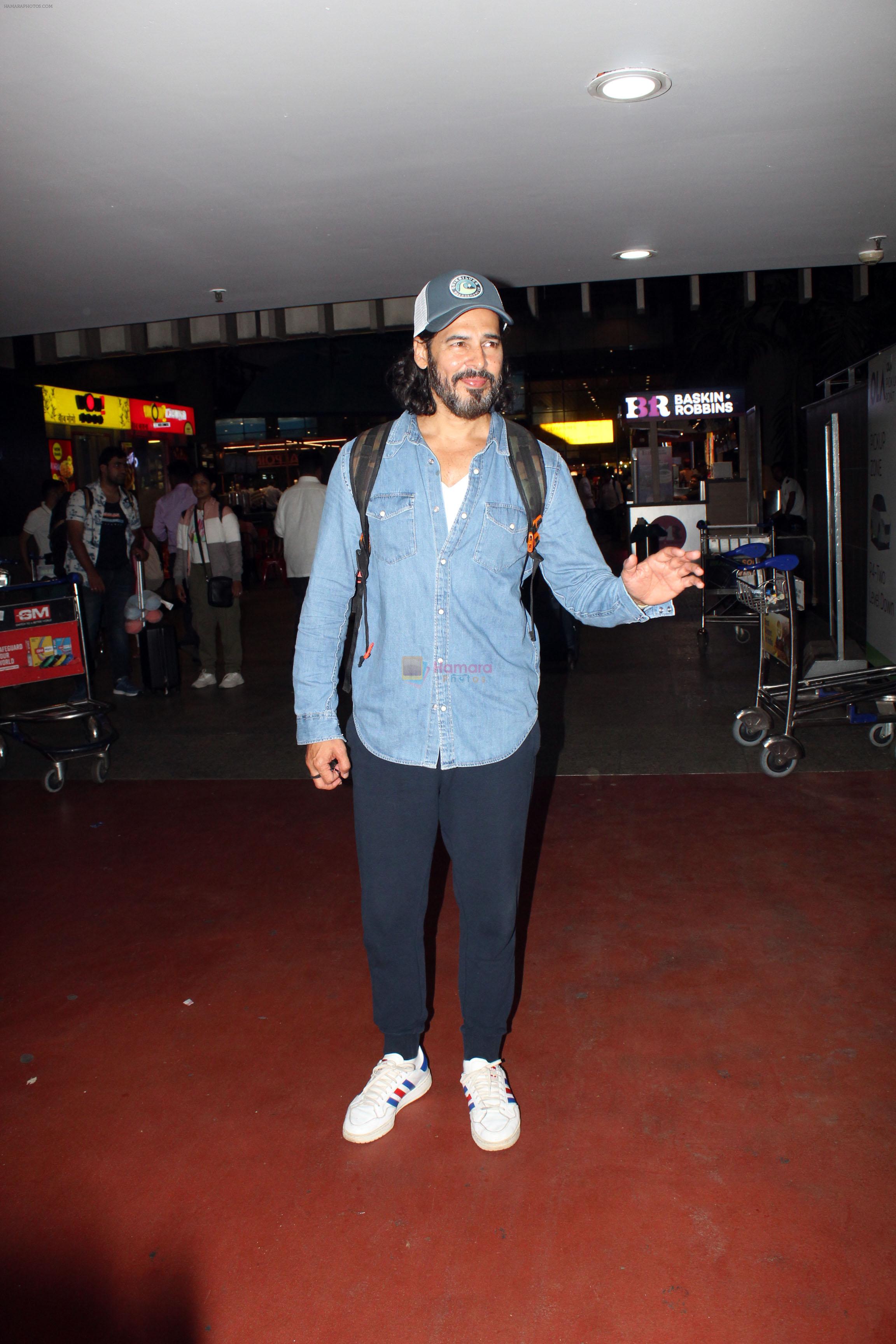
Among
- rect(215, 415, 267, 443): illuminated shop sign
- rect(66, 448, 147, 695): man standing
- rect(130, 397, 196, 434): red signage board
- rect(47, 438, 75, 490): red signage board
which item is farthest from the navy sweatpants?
rect(215, 415, 267, 443): illuminated shop sign

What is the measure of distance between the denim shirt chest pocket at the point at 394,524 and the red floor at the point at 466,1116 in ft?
4.88

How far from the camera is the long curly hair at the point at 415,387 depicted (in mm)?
2289

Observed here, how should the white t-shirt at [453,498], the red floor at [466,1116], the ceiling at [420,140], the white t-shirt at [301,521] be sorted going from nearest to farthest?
1. the red floor at [466,1116]
2. the white t-shirt at [453,498]
3. the ceiling at [420,140]
4. the white t-shirt at [301,521]

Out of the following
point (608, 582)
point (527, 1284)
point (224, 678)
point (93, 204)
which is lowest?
point (527, 1284)

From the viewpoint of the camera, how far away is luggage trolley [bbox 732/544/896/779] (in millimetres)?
5023

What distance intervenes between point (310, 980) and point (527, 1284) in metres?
1.44

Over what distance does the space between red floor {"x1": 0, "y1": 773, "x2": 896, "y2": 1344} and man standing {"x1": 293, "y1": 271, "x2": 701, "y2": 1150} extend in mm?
244

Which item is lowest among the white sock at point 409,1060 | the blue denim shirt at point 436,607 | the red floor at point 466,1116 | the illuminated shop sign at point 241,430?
the red floor at point 466,1116

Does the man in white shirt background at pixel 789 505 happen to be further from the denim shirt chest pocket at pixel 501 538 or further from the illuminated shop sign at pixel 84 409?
the illuminated shop sign at pixel 84 409

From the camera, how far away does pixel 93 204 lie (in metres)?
4.77

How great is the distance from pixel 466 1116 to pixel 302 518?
5760mm

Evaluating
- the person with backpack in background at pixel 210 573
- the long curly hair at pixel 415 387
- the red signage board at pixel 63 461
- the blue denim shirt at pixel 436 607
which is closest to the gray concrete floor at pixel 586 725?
the person with backpack in background at pixel 210 573

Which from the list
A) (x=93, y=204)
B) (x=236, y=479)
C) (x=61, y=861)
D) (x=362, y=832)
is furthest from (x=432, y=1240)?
(x=236, y=479)

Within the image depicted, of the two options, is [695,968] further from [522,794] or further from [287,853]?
[287,853]
